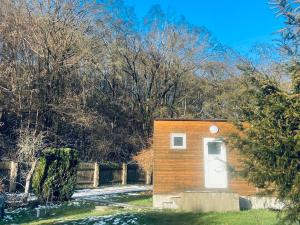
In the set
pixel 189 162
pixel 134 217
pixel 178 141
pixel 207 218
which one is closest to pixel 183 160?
pixel 189 162

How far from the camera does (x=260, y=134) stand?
5.59 metres

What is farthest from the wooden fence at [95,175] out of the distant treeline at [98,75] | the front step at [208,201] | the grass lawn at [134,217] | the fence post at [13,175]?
the front step at [208,201]

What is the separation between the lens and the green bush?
15.0m

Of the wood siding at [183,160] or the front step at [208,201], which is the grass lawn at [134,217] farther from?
the wood siding at [183,160]

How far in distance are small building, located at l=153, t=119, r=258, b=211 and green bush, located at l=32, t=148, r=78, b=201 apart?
432 cm

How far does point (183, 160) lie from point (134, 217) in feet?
13.5

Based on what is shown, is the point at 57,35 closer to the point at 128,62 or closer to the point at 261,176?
the point at 128,62

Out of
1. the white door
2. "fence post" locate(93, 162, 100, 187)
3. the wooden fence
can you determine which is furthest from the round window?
"fence post" locate(93, 162, 100, 187)

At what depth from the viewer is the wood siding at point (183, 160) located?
14.0 metres

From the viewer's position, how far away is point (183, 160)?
1430 centimetres

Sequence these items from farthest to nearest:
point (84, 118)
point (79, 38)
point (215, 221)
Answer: point (79, 38)
point (84, 118)
point (215, 221)

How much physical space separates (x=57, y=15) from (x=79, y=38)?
2.23 m

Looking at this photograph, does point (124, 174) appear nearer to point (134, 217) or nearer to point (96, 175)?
point (96, 175)

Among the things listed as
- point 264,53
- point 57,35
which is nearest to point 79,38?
point 57,35
